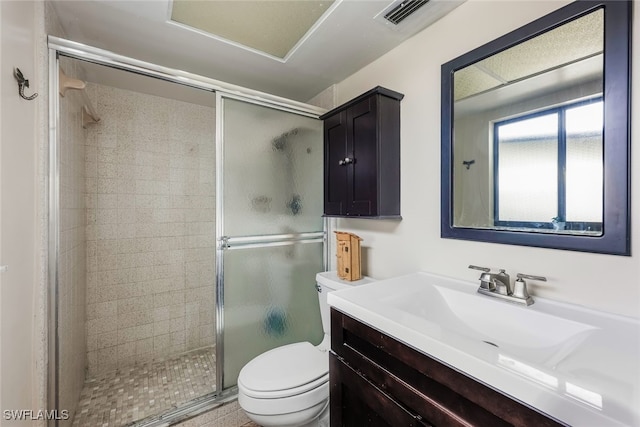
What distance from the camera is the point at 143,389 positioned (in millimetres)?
1806

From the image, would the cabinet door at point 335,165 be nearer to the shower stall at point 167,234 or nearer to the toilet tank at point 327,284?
the shower stall at point 167,234

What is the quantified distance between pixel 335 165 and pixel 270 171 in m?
0.44

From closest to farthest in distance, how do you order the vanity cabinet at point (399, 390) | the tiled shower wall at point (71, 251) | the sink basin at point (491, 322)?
the vanity cabinet at point (399, 390) → the sink basin at point (491, 322) → the tiled shower wall at point (71, 251)

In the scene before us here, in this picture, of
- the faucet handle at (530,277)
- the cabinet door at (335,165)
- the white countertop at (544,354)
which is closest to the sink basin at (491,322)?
the white countertop at (544,354)

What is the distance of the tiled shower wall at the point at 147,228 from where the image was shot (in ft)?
6.42

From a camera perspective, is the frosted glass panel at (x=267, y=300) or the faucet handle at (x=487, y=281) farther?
the frosted glass panel at (x=267, y=300)

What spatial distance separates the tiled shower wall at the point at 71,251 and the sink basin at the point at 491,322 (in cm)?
159

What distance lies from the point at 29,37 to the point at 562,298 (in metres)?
2.23

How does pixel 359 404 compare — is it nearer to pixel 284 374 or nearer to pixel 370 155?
pixel 284 374

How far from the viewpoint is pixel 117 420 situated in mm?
1503

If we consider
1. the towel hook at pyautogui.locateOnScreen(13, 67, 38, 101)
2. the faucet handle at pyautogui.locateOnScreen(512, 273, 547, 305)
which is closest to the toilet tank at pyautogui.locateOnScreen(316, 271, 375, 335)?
the faucet handle at pyautogui.locateOnScreen(512, 273, 547, 305)

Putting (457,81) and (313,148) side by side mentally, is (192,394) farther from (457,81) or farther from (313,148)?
(457,81)

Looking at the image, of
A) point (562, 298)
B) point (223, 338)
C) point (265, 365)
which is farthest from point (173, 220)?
point (562, 298)

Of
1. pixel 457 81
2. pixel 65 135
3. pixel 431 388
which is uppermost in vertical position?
pixel 457 81
